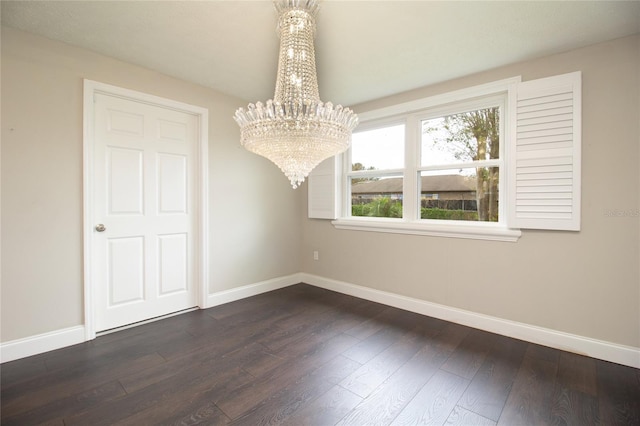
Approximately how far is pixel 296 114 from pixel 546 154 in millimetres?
2050

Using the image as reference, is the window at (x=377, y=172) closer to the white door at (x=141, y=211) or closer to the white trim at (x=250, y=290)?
the white trim at (x=250, y=290)

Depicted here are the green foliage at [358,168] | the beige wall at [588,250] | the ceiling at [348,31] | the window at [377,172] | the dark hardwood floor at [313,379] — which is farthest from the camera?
the green foliage at [358,168]

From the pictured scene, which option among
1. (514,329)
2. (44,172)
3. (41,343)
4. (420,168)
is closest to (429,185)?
(420,168)

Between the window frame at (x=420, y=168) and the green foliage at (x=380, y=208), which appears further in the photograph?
the green foliage at (x=380, y=208)

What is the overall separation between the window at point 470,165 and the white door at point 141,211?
1.70 metres

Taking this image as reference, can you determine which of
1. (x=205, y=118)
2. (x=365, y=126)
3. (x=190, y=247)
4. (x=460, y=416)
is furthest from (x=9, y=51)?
(x=460, y=416)

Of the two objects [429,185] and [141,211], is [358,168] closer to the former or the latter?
[429,185]

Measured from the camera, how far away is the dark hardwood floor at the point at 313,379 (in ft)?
5.02

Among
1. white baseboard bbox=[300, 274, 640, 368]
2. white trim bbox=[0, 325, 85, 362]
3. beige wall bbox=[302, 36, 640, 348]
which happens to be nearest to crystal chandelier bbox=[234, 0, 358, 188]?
beige wall bbox=[302, 36, 640, 348]

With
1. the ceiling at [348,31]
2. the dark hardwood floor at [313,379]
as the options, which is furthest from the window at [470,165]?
the dark hardwood floor at [313,379]

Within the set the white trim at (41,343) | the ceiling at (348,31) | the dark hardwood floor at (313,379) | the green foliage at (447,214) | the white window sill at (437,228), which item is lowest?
the dark hardwood floor at (313,379)

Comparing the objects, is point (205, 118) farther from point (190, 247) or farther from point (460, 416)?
point (460, 416)

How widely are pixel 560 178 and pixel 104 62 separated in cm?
386

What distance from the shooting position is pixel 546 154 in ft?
7.35
